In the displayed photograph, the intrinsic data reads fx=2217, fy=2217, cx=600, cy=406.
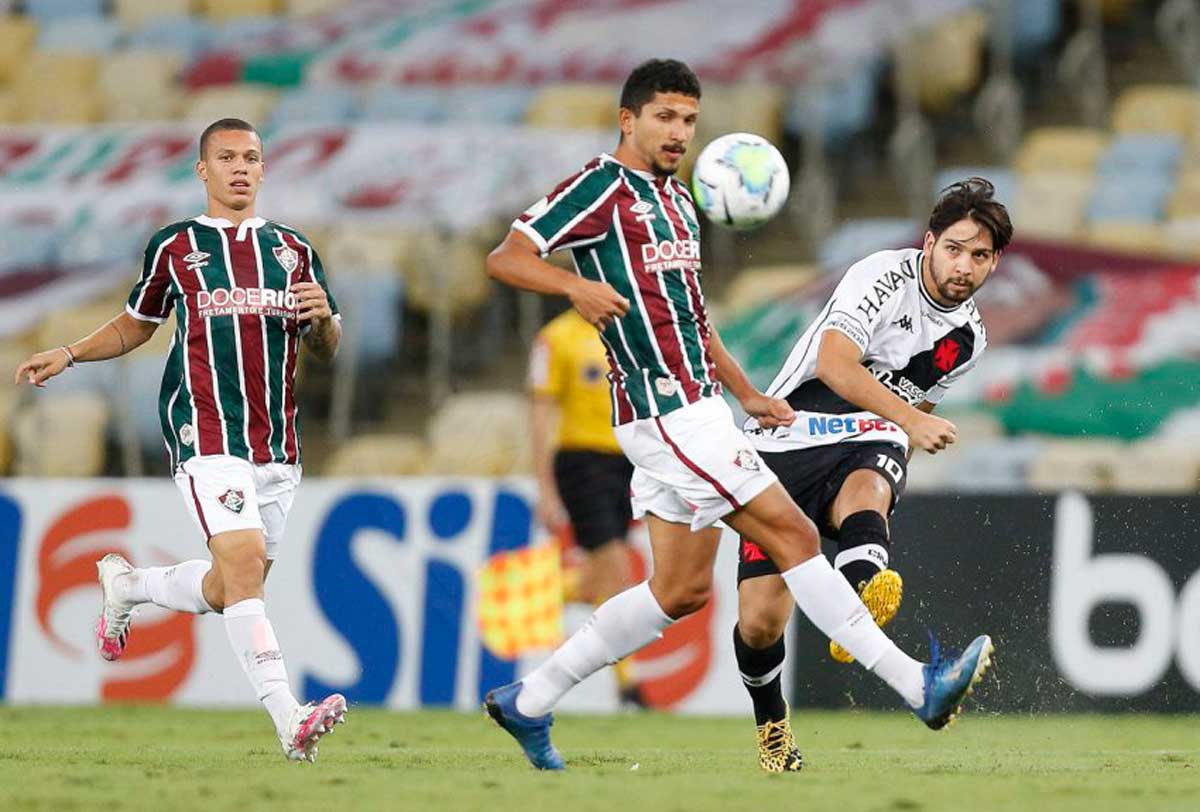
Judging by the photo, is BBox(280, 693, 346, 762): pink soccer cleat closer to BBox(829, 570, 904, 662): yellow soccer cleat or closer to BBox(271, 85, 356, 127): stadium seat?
BBox(829, 570, 904, 662): yellow soccer cleat

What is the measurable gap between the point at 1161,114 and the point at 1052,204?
1259 millimetres

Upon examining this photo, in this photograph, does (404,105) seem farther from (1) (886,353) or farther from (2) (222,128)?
(1) (886,353)

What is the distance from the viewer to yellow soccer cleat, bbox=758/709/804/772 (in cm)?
675

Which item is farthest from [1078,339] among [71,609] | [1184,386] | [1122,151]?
[71,609]

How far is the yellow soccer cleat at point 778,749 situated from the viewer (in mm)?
6746

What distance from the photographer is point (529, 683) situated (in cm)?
659

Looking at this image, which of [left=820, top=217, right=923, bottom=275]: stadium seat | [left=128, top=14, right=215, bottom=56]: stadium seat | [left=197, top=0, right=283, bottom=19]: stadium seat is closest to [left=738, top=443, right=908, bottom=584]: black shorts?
[left=820, top=217, right=923, bottom=275]: stadium seat

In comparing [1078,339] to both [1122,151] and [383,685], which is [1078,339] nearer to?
[1122,151]

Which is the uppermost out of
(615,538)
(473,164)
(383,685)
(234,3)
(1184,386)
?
(234,3)

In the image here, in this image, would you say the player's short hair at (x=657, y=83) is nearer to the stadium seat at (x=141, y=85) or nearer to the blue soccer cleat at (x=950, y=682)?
the blue soccer cleat at (x=950, y=682)

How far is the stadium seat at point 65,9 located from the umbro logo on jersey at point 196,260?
11.4 metres

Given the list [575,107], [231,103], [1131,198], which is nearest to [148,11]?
[231,103]

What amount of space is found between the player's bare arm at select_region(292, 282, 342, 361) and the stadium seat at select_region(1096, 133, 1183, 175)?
7.82m

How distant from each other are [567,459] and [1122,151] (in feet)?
17.0
